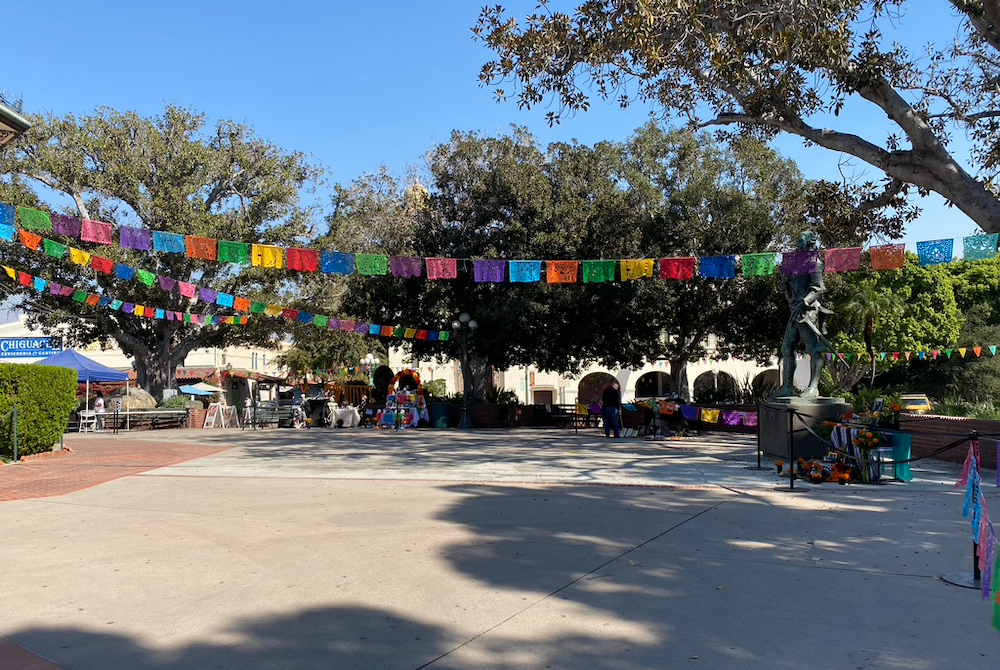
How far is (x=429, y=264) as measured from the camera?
57.6 feet

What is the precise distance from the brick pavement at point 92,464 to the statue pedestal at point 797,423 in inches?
447

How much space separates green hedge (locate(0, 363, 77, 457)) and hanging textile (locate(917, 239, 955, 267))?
1659 centimetres

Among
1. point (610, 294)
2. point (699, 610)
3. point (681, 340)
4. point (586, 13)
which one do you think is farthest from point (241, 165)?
point (699, 610)

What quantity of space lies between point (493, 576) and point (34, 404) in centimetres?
1269

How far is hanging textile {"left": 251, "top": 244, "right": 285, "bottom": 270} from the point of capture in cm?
1684

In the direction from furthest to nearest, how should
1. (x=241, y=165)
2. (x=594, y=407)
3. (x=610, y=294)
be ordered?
1. (x=241, y=165)
2. (x=594, y=407)
3. (x=610, y=294)

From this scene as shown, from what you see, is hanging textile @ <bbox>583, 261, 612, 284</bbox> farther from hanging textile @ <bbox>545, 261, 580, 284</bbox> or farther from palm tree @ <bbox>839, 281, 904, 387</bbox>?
palm tree @ <bbox>839, 281, 904, 387</bbox>

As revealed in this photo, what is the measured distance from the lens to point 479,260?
17047mm

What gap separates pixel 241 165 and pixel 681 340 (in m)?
18.2

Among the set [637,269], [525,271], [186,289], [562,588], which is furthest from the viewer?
[186,289]

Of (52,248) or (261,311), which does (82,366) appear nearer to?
(261,311)

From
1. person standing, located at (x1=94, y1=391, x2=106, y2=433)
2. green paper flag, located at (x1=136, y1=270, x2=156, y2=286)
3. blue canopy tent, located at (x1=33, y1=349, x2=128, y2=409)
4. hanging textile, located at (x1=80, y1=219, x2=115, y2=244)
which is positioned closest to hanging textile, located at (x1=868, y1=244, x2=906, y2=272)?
hanging textile, located at (x1=80, y1=219, x2=115, y2=244)

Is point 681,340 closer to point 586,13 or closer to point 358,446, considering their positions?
point 358,446

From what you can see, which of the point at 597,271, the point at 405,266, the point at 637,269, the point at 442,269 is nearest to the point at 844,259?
the point at 637,269
